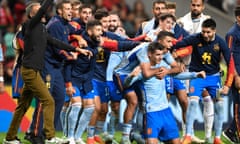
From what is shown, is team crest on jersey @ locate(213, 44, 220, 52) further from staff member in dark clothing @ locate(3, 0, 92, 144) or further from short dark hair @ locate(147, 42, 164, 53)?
short dark hair @ locate(147, 42, 164, 53)

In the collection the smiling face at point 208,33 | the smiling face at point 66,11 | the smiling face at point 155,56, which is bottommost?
the smiling face at point 155,56

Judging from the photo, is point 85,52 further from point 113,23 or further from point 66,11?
point 113,23

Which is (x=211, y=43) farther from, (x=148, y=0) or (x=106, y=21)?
(x=148, y=0)

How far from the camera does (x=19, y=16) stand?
790 inches

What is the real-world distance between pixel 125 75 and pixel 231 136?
7.66 ft

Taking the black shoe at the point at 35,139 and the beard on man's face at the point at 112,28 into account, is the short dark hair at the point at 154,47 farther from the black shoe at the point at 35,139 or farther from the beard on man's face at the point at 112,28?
the beard on man's face at the point at 112,28

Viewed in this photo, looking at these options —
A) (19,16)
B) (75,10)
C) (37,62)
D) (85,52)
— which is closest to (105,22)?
(75,10)

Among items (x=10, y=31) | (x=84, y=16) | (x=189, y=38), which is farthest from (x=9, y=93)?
(x=189, y=38)

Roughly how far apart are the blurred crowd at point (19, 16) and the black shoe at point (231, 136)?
4537mm

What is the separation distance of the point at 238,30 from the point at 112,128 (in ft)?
8.02

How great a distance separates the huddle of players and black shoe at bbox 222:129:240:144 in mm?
596

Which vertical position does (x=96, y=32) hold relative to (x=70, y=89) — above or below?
above

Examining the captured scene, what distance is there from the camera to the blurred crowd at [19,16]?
732 inches

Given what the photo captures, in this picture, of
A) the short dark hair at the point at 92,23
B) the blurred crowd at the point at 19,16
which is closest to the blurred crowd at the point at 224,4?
the blurred crowd at the point at 19,16
